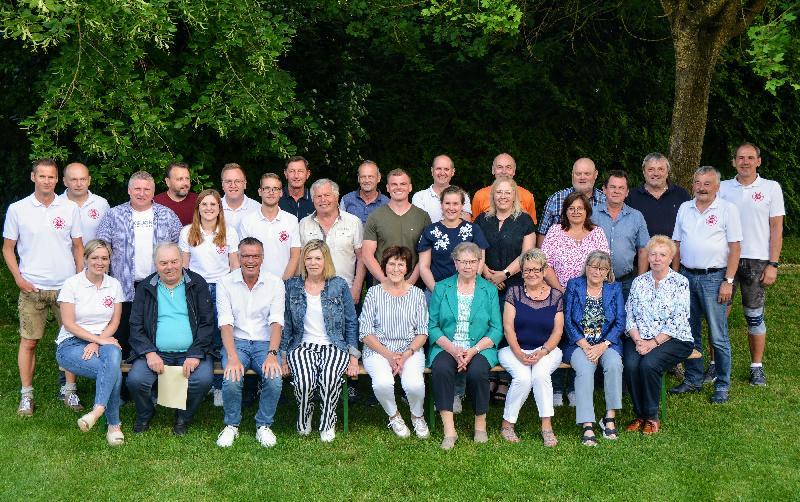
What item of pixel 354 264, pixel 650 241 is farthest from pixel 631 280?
pixel 354 264

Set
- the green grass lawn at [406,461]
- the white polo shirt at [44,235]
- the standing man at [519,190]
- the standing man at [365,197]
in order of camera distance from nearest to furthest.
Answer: the green grass lawn at [406,461] < the white polo shirt at [44,235] < the standing man at [519,190] < the standing man at [365,197]

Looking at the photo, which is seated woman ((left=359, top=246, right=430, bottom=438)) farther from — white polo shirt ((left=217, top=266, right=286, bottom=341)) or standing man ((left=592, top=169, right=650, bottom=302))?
standing man ((left=592, top=169, right=650, bottom=302))

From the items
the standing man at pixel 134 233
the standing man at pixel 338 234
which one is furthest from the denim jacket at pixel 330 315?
the standing man at pixel 134 233

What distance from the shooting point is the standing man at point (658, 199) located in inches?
264

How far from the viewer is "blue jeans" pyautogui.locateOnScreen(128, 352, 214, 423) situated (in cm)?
578

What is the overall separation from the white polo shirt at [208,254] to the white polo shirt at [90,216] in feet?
2.29

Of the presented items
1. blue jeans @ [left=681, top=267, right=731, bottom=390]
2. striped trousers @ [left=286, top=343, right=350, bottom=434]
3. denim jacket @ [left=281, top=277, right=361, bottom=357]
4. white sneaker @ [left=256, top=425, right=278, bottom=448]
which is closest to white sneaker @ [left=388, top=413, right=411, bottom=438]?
striped trousers @ [left=286, top=343, right=350, bottom=434]

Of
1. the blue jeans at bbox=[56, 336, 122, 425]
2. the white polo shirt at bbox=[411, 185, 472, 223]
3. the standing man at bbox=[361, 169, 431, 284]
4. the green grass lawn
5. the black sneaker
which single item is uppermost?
the white polo shirt at bbox=[411, 185, 472, 223]

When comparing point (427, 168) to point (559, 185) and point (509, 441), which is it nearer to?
point (559, 185)

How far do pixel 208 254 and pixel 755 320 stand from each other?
435 cm

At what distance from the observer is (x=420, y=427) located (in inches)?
229

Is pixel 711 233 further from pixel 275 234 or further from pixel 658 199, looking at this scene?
pixel 275 234

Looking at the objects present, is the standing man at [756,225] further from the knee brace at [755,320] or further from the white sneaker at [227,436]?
the white sneaker at [227,436]

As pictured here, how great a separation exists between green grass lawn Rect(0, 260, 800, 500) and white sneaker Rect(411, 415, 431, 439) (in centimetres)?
7
